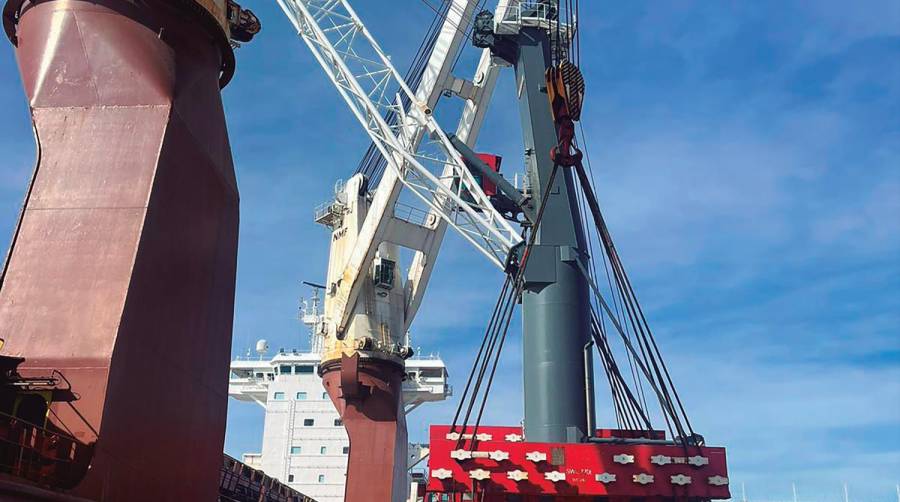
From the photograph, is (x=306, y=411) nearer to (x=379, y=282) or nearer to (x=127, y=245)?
(x=379, y=282)

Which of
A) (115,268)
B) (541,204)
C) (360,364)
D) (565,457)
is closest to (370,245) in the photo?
(360,364)

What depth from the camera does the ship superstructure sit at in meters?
55.1

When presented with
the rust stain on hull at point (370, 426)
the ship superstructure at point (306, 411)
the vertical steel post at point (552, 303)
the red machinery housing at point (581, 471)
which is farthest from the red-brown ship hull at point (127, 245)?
the ship superstructure at point (306, 411)

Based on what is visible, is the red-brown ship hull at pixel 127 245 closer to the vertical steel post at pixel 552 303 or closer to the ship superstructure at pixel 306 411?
the vertical steel post at pixel 552 303

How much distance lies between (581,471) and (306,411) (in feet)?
139

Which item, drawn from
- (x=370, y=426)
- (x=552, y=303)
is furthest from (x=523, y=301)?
(x=370, y=426)

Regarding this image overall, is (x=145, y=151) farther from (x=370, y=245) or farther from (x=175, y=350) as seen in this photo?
(x=370, y=245)

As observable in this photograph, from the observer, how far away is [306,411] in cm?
5747

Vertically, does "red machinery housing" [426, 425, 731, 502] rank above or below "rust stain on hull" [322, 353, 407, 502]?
below

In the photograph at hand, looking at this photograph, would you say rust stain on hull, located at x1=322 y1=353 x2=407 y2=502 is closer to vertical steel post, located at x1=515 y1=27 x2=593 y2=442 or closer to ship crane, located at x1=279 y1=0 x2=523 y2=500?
ship crane, located at x1=279 y1=0 x2=523 y2=500

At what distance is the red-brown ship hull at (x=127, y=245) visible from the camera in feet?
43.9

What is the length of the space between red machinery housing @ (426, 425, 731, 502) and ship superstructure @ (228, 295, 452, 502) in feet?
116

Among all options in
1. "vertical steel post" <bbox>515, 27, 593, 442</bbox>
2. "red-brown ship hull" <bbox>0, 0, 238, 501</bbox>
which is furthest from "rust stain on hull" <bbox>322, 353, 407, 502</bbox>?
"red-brown ship hull" <bbox>0, 0, 238, 501</bbox>

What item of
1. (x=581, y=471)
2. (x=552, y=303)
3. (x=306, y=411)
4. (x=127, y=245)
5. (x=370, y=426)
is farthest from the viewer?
(x=306, y=411)
